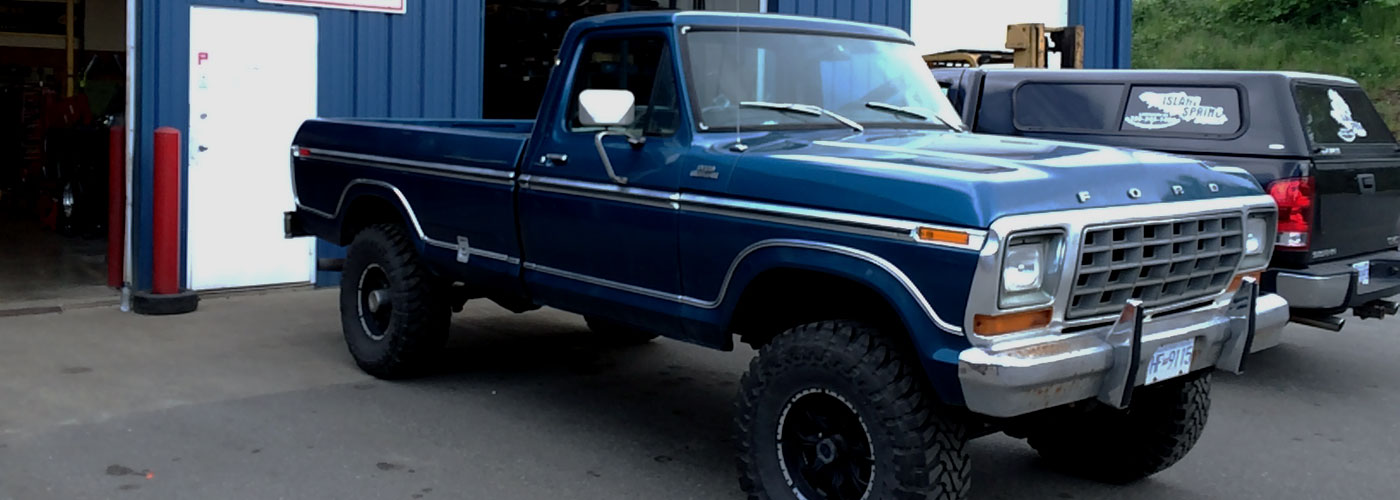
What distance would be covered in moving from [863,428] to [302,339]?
15.6ft

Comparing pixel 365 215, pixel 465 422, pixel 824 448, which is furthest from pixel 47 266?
pixel 824 448

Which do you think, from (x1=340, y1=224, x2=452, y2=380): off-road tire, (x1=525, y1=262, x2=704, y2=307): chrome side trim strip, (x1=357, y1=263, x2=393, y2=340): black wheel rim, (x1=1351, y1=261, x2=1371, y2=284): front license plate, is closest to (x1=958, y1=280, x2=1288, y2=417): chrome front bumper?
(x1=525, y1=262, x2=704, y2=307): chrome side trim strip

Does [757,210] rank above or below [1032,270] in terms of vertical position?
above

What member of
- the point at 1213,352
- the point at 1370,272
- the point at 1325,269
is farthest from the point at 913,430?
the point at 1370,272

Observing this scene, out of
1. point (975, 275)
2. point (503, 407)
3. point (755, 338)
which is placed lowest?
point (503, 407)

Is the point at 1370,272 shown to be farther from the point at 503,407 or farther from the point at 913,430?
the point at 503,407

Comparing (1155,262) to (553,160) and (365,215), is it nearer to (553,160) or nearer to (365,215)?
(553,160)

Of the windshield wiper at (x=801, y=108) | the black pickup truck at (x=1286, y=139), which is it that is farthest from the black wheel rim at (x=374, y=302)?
the black pickup truck at (x=1286, y=139)

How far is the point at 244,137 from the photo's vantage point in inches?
378

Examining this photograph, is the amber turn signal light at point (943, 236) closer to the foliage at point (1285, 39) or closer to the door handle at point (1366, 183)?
the door handle at point (1366, 183)

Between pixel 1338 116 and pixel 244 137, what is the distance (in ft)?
24.2

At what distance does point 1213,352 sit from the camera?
189 inches

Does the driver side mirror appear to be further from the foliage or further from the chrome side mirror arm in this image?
the foliage

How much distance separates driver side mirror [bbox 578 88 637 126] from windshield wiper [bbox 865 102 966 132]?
113cm
